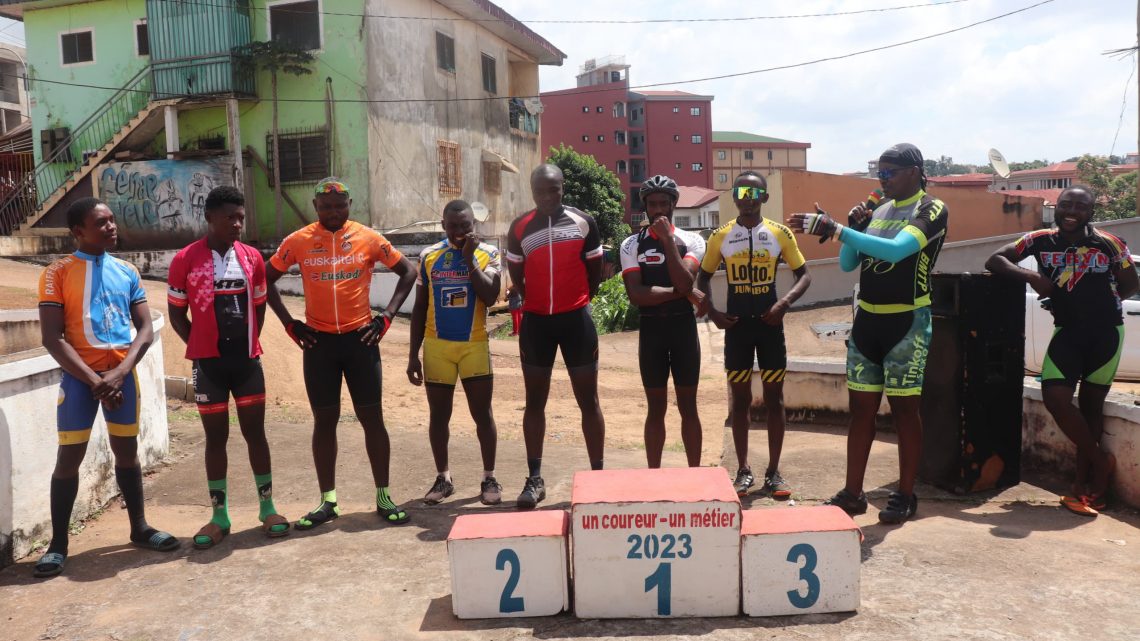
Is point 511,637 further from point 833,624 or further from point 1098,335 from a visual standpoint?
Answer: point 1098,335

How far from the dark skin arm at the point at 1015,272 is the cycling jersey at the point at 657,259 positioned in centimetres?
174

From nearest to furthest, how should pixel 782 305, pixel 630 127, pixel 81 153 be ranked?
pixel 782 305 < pixel 81 153 < pixel 630 127

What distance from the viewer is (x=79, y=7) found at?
76.8 ft

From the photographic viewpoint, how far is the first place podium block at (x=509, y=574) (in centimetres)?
359

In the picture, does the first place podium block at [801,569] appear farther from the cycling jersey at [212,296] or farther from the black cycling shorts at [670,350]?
the cycling jersey at [212,296]

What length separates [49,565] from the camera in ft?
14.1

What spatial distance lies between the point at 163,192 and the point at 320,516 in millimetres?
19056

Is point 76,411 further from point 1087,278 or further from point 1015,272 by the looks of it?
point 1087,278

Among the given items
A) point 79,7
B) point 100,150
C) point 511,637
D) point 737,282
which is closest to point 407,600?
point 511,637

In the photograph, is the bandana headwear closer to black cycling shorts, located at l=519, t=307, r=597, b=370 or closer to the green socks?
black cycling shorts, located at l=519, t=307, r=597, b=370

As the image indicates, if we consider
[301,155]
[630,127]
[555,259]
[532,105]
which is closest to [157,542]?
[555,259]

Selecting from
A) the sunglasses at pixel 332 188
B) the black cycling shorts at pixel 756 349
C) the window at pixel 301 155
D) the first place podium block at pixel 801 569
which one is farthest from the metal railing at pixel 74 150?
the first place podium block at pixel 801 569

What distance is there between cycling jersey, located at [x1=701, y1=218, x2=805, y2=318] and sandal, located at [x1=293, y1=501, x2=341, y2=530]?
270 centimetres

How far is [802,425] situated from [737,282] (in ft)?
8.35
